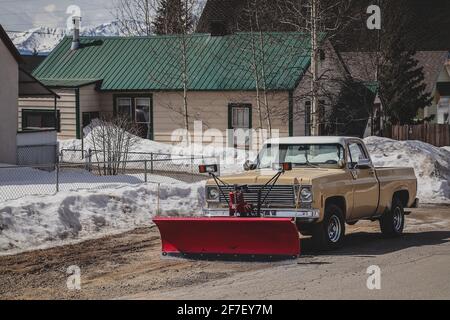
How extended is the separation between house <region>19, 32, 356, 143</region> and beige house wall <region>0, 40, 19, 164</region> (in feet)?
29.1

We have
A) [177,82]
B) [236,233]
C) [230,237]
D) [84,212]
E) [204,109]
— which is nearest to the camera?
[236,233]

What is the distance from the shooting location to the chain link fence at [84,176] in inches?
926

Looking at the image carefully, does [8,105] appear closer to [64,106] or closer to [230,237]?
[64,106]

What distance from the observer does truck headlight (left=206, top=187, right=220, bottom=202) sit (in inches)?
622

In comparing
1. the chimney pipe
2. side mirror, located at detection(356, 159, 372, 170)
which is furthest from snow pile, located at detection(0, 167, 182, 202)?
the chimney pipe

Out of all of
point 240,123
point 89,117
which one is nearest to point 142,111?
point 89,117

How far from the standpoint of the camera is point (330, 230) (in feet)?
51.4

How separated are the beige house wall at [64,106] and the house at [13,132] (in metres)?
7.64

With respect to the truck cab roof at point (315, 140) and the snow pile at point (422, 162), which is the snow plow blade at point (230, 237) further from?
the snow pile at point (422, 162)

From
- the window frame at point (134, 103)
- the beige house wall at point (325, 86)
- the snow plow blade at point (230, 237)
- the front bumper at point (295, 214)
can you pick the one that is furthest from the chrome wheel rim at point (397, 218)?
the window frame at point (134, 103)

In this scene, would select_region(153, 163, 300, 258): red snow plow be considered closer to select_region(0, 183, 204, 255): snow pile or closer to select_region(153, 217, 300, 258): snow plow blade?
select_region(153, 217, 300, 258): snow plow blade

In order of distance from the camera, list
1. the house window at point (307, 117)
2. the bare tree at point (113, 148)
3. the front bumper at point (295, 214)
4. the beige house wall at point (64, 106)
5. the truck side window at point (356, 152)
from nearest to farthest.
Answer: the front bumper at point (295, 214) < the truck side window at point (356, 152) < the bare tree at point (113, 148) < the house window at point (307, 117) < the beige house wall at point (64, 106)

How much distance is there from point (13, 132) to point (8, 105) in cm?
88
